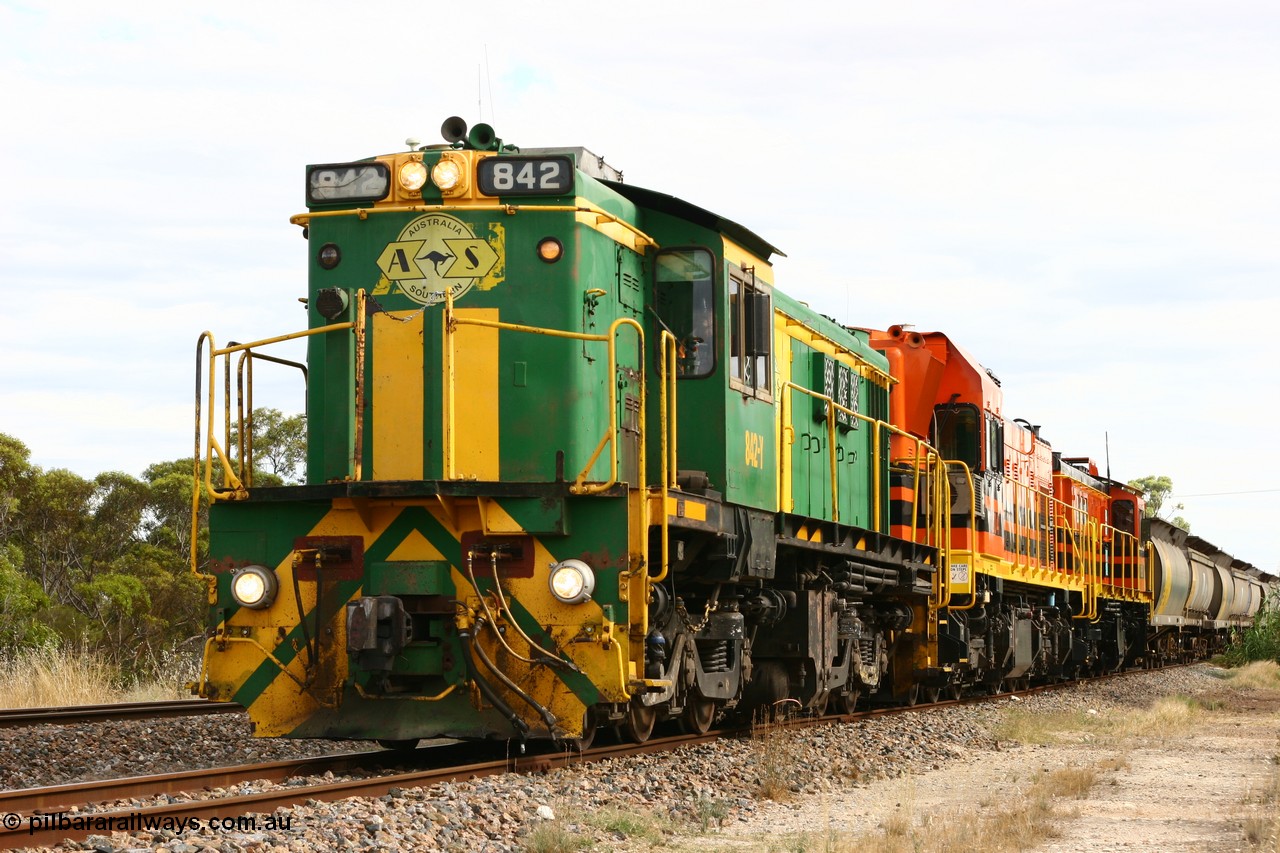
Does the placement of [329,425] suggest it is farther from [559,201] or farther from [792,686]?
[792,686]

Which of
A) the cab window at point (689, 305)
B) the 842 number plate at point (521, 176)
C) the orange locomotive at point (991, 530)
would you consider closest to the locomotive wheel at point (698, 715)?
the cab window at point (689, 305)

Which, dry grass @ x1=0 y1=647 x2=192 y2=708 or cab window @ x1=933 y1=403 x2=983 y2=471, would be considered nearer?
dry grass @ x1=0 y1=647 x2=192 y2=708

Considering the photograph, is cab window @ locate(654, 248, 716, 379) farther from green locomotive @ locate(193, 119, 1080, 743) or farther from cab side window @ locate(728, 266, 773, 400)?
cab side window @ locate(728, 266, 773, 400)

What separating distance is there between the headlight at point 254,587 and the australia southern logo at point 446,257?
80.3 inches

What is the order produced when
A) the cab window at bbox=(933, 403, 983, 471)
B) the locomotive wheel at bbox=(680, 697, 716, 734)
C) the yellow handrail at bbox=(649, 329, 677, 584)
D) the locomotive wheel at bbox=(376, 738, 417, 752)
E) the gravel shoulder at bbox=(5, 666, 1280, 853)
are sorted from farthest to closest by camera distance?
the cab window at bbox=(933, 403, 983, 471)
the locomotive wheel at bbox=(680, 697, 716, 734)
the locomotive wheel at bbox=(376, 738, 417, 752)
the yellow handrail at bbox=(649, 329, 677, 584)
the gravel shoulder at bbox=(5, 666, 1280, 853)

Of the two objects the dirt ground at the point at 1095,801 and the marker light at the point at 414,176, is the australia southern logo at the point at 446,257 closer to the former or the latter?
the marker light at the point at 414,176

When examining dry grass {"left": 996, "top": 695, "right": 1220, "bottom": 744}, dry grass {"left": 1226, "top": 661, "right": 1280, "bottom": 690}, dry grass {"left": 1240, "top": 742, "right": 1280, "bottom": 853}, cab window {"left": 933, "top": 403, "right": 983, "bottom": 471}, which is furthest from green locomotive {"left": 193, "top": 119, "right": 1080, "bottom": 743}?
dry grass {"left": 1226, "top": 661, "right": 1280, "bottom": 690}

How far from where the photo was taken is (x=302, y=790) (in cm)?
757

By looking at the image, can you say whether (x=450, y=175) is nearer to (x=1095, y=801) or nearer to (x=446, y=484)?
(x=446, y=484)

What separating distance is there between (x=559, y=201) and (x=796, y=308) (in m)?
3.99

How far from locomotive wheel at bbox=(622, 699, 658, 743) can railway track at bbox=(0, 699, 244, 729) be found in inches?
130

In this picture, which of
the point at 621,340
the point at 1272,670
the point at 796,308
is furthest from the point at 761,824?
the point at 1272,670

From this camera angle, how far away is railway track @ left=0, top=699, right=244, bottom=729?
12.4 m

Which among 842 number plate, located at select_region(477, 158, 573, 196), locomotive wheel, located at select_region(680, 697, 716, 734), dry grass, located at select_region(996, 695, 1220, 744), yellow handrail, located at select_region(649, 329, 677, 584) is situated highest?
842 number plate, located at select_region(477, 158, 573, 196)
